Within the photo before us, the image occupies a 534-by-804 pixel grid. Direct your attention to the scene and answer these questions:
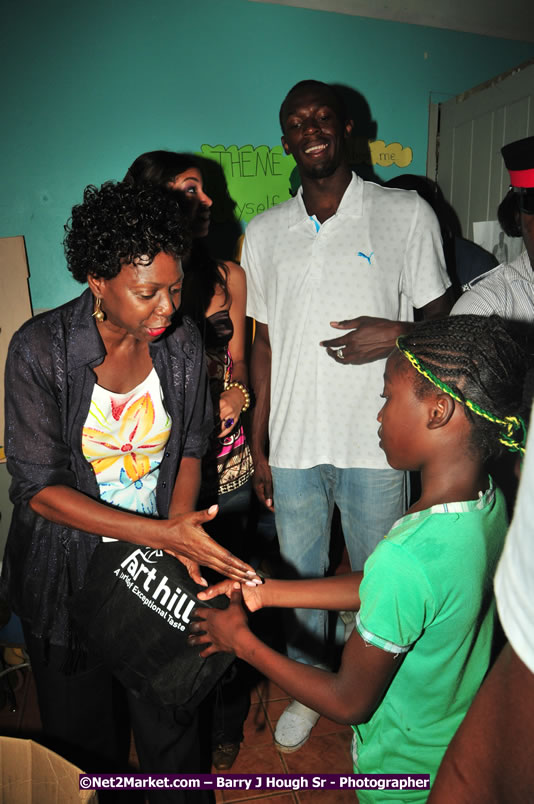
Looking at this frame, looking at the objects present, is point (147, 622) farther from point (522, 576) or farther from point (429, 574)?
point (522, 576)

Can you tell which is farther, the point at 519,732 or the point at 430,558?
the point at 430,558

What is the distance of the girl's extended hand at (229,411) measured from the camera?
6.86 ft

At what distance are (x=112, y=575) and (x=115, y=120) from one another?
2533 millimetres

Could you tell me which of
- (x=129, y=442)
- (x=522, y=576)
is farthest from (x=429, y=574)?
(x=129, y=442)

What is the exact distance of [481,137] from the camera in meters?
2.92

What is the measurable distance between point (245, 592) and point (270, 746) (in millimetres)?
1305

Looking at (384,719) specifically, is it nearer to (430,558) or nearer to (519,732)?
(430,558)

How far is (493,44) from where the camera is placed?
3.50 metres

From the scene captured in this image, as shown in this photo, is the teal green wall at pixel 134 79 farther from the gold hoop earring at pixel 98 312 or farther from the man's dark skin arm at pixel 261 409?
the gold hoop earring at pixel 98 312

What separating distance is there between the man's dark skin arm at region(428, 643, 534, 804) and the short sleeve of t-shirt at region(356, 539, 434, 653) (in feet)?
1.36

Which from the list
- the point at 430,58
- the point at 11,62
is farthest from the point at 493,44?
the point at 11,62

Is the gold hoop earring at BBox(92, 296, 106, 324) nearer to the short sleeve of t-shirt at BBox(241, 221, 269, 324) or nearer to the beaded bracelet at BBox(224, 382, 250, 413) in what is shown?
the beaded bracelet at BBox(224, 382, 250, 413)

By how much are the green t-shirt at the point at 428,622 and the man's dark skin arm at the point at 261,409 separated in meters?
1.19

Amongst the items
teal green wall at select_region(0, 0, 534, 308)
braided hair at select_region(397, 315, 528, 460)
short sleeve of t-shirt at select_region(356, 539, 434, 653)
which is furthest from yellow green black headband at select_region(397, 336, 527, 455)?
teal green wall at select_region(0, 0, 534, 308)
